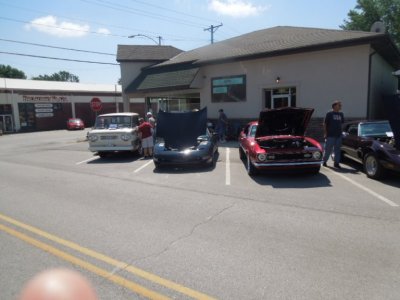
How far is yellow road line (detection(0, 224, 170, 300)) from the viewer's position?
326 centimetres

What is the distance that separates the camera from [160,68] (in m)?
21.9

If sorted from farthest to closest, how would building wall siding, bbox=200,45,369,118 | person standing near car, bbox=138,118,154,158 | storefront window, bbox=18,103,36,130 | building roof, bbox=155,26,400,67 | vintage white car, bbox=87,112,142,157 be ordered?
storefront window, bbox=18,103,36,130
building wall siding, bbox=200,45,369,118
building roof, bbox=155,26,400,67
vintage white car, bbox=87,112,142,157
person standing near car, bbox=138,118,154,158

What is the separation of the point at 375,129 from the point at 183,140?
18.2 feet

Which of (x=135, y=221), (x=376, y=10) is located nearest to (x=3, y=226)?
(x=135, y=221)

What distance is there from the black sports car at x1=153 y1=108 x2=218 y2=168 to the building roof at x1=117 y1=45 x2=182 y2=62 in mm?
13570

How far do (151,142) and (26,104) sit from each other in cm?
3113

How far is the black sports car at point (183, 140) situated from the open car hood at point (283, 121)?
6.06 feet

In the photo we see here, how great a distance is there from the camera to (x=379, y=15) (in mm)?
36688

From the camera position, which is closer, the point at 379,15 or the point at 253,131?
the point at 253,131

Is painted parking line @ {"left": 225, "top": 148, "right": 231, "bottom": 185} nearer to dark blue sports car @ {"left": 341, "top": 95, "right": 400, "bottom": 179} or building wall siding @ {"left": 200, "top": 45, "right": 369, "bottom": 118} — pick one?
dark blue sports car @ {"left": 341, "top": 95, "right": 400, "bottom": 179}

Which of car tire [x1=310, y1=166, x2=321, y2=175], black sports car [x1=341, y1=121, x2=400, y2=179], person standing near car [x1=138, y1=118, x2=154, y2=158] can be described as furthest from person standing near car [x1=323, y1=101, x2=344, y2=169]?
person standing near car [x1=138, y1=118, x2=154, y2=158]

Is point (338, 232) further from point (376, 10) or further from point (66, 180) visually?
point (376, 10)

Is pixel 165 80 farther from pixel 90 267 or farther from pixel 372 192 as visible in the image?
pixel 90 267

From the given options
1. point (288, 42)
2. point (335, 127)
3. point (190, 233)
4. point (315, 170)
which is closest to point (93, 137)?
point (315, 170)
